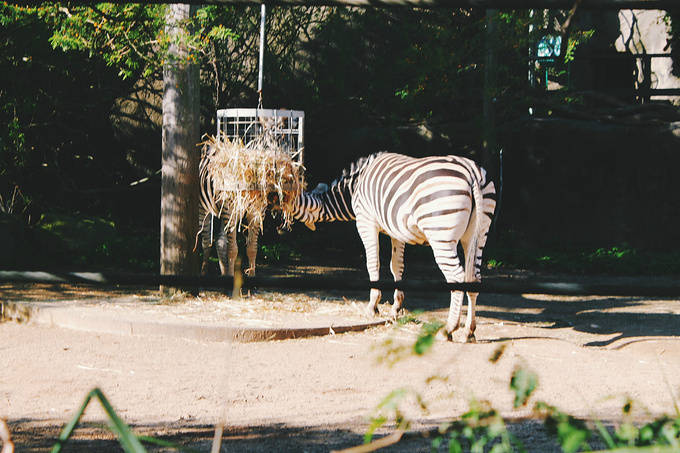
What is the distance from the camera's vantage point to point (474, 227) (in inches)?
266

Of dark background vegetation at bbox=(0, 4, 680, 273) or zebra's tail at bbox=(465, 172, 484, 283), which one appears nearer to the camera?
zebra's tail at bbox=(465, 172, 484, 283)

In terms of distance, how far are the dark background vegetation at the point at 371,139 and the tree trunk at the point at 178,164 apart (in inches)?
142

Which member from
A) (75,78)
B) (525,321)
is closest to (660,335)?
(525,321)

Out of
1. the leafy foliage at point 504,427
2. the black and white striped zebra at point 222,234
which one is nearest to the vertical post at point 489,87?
the black and white striped zebra at point 222,234

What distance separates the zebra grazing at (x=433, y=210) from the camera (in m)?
6.55

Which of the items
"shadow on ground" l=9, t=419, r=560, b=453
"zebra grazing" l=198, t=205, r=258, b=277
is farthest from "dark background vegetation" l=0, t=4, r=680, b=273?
"shadow on ground" l=9, t=419, r=560, b=453

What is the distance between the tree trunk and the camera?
7.83 metres

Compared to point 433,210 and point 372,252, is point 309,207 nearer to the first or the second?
point 372,252

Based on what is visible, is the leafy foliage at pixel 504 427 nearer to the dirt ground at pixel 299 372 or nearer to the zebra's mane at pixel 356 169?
the dirt ground at pixel 299 372

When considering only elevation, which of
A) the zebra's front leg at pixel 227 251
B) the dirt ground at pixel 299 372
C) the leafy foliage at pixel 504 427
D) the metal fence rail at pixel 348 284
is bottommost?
the dirt ground at pixel 299 372

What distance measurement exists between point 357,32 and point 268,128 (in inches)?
235

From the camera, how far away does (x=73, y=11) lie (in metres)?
7.12

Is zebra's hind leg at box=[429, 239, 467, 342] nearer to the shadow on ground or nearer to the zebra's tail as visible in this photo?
the zebra's tail

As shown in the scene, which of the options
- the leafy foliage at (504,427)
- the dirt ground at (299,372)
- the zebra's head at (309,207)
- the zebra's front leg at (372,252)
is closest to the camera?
the leafy foliage at (504,427)
